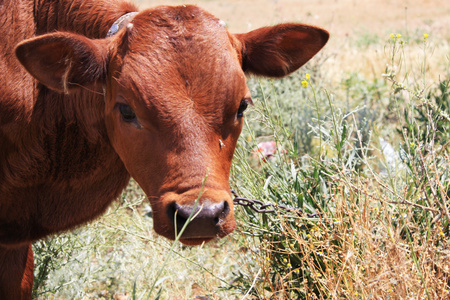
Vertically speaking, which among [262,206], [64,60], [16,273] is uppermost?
[64,60]

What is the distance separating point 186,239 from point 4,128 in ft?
4.87

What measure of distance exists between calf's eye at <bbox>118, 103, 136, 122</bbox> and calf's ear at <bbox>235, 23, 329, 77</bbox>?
0.93m

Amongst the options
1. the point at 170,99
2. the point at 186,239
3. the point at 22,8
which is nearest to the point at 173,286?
the point at 186,239

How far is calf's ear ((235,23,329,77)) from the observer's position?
351cm

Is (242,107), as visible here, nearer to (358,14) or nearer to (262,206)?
(262,206)

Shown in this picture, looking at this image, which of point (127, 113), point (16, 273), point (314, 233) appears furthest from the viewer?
point (16, 273)

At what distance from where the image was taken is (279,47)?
141 inches

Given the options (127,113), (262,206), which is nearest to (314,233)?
(262,206)

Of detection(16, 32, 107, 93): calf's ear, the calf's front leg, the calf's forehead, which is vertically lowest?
the calf's front leg

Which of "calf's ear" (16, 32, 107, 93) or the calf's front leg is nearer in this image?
"calf's ear" (16, 32, 107, 93)

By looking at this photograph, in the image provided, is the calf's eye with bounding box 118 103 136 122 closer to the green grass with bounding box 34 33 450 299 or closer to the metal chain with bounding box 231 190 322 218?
the green grass with bounding box 34 33 450 299

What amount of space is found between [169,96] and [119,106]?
39 cm

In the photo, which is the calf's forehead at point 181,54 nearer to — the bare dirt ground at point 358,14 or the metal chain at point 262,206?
the metal chain at point 262,206

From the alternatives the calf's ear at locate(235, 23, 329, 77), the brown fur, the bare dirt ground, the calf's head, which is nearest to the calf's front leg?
the brown fur
